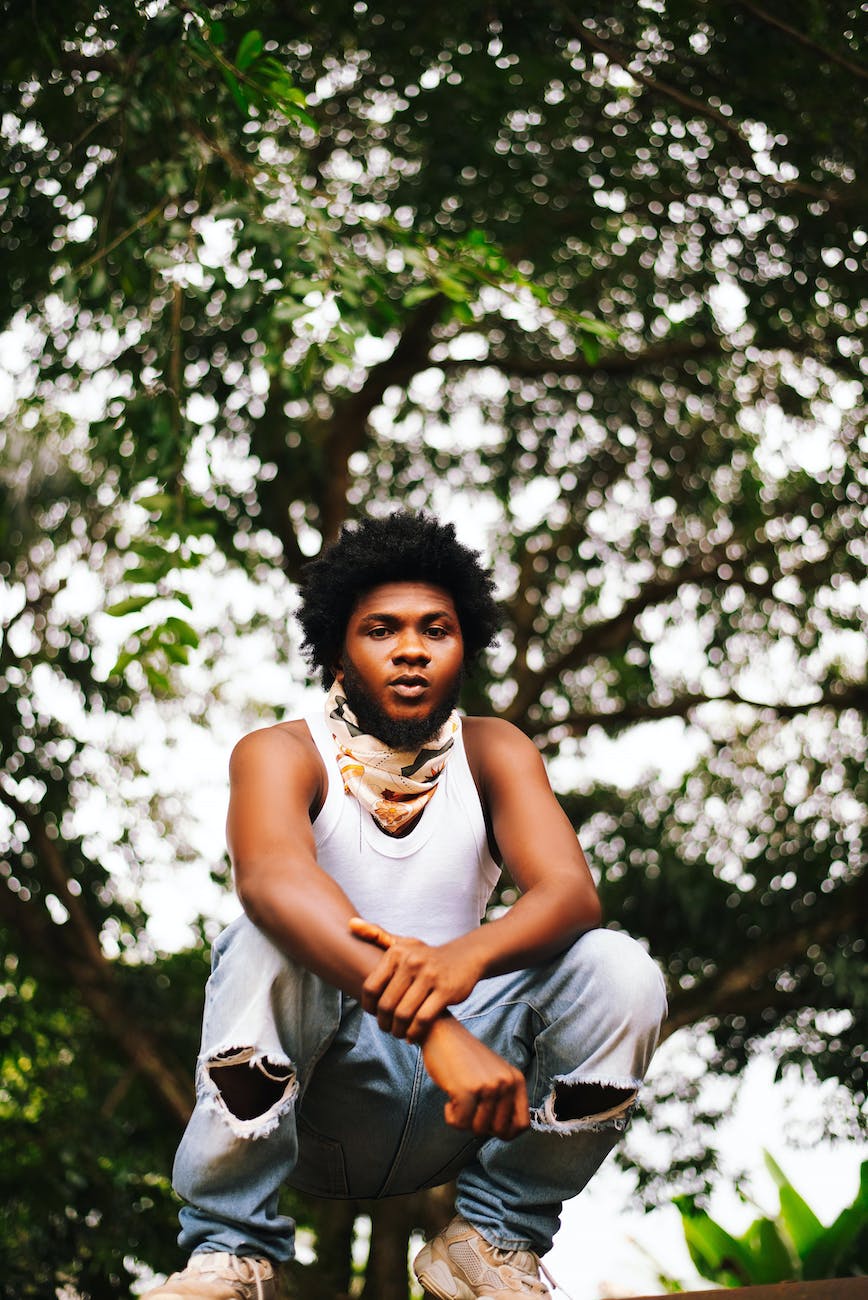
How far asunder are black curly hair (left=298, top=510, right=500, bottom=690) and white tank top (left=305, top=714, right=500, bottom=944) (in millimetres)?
335

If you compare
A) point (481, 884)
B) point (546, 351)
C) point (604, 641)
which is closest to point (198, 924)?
point (604, 641)

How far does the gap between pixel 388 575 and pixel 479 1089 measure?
3.87ft

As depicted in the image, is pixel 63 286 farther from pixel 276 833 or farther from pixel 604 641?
pixel 604 641

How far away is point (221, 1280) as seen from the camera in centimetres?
216

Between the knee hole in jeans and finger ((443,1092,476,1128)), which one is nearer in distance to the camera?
finger ((443,1092,476,1128))

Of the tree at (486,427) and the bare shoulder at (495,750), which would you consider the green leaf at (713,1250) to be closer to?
the tree at (486,427)

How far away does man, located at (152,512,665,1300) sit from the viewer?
7.18 feet

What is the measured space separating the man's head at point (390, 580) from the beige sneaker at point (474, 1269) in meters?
1.06

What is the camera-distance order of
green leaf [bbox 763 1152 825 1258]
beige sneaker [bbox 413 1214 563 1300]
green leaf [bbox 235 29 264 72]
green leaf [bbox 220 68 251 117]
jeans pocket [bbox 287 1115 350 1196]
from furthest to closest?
1. green leaf [bbox 763 1152 825 1258]
2. green leaf [bbox 220 68 251 117]
3. green leaf [bbox 235 29 264 72]
4. jeans pocket [bbox 287 1115 350 1196]
5. beige sneaker [bbox 413 1214 563 1300]

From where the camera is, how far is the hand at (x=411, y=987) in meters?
2.11

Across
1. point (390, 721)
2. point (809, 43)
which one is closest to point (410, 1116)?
point (390, 721)

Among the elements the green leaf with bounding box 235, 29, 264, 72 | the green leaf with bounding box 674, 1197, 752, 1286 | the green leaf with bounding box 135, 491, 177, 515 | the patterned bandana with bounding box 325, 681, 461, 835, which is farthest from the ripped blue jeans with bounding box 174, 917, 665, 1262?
the green leaf with bounding box 674, 1197, 752, 1286

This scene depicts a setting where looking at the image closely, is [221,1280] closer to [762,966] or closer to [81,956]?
[81,956]

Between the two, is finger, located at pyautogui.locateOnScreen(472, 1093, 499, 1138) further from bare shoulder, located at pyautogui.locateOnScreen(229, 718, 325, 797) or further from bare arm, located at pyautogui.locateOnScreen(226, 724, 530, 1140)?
bare shoulder, located at pyautogui.locateOnScreen(229, 718, 325, 797)
